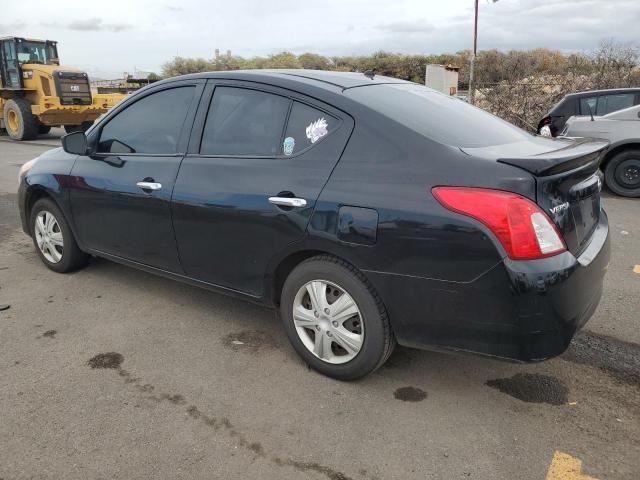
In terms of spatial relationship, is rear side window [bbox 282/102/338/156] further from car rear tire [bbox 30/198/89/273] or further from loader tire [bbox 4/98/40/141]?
loader tire [bbox 4/98/40/141]

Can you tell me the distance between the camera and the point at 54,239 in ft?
15.4

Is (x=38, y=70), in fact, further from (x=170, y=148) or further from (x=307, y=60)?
(x=307, y=60)

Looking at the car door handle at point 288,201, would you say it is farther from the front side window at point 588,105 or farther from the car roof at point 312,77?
the front side window at point 588,105

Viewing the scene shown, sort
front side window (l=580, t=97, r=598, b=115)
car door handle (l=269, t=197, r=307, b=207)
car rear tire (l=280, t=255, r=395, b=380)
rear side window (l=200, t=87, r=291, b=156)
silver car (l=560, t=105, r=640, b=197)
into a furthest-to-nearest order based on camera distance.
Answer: front side window (l=580, t=97, r=598, b=115) → silver car (l=560, t=105, r=640, b=197) → rear side window (l=200, t=87, r=291, b=156) → car door handle (l=269, t=197, r=307, b=207) → car rear tire (l=280, t=255, r=395, b=380)

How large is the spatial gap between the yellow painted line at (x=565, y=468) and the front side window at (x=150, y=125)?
2.79 metres

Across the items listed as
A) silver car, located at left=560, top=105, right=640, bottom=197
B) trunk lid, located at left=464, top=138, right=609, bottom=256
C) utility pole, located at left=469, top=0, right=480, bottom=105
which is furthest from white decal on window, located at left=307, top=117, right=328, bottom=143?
utility pole, located at left=469, top=0, right=480, bottom=105

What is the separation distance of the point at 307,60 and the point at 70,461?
39661 mm

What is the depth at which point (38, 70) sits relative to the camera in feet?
55.8

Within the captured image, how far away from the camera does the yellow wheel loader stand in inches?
667

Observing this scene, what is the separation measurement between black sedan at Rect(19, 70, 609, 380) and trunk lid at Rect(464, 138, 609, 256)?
1 centimetres

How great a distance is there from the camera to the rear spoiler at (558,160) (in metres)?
2.47

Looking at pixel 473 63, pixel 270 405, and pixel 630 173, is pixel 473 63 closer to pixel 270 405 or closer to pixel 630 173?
pixel 630 173

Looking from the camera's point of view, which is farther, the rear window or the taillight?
the rear window

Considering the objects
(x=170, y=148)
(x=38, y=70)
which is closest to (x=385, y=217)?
(x=170, y=148)
